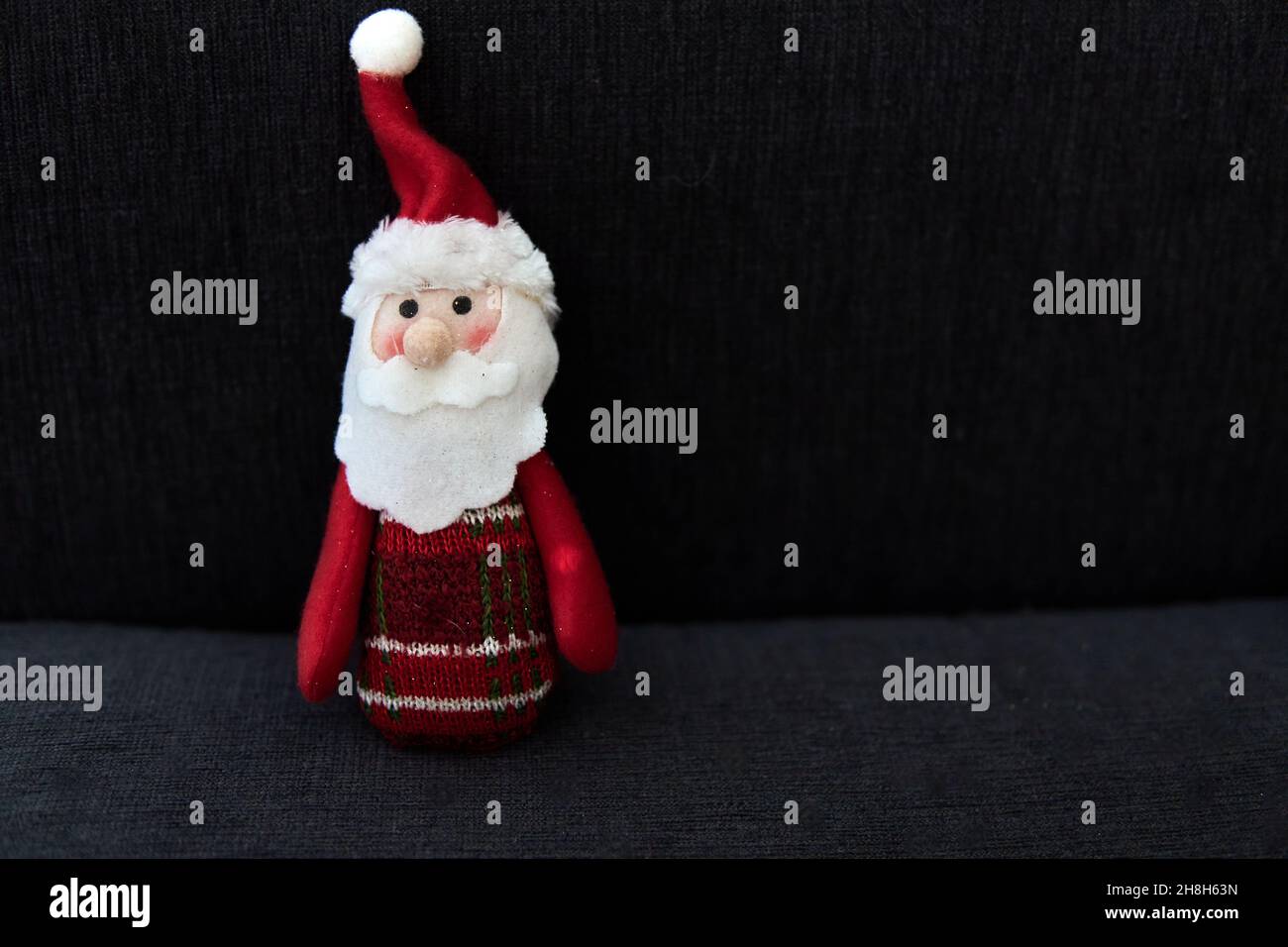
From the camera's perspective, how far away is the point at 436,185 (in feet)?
3.15

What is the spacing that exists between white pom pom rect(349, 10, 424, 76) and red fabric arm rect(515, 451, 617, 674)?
1.10 feet

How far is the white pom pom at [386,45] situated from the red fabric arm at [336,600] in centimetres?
Result: 34

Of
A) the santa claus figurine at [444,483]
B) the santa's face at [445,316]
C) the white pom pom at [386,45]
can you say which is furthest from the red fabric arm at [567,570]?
the white pom pom at [386,45]

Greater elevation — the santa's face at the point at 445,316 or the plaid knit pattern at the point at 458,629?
the santa's face at the point at 445,316

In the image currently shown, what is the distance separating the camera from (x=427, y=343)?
2.99 ft

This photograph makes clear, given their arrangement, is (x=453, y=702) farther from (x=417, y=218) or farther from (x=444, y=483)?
(x=417, y=218)

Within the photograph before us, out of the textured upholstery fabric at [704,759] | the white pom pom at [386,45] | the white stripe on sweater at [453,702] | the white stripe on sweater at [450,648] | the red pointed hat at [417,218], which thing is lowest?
the textured upholstery fabric at [704,759]

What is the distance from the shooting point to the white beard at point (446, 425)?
0.94m

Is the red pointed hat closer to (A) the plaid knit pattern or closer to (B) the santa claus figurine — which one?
(B) the santa claus figurine

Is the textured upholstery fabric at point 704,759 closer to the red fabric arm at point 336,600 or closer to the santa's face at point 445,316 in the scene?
the red fabric arm at point 336,600

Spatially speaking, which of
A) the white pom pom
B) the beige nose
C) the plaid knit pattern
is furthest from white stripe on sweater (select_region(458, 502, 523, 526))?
the white pom pom

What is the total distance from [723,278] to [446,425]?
0.33m

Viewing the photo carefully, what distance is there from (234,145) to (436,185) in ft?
0.75
